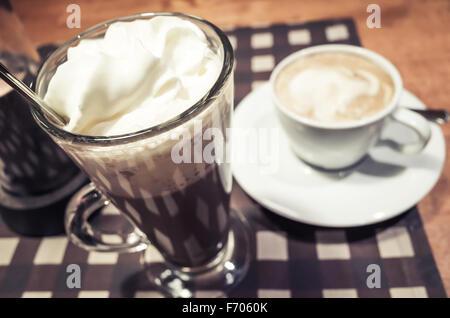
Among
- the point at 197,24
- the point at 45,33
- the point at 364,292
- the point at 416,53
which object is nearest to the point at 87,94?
the point at 197,24

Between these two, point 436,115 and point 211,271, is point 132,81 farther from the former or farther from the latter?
point 436,115

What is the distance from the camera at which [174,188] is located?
47cm

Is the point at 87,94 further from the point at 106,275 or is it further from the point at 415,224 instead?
the point at 415,224

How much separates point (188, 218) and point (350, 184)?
1.02ft

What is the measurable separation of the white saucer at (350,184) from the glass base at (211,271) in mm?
88

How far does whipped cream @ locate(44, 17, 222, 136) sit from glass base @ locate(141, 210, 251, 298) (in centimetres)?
34

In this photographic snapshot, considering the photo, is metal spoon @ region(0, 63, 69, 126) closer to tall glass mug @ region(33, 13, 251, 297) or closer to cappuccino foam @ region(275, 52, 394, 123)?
tall glass mug @ region(33, 13, 251, 297)

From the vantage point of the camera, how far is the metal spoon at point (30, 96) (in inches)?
16.4

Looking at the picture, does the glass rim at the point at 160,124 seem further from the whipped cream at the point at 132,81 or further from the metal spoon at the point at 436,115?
the metal spoon at the point at 436,115

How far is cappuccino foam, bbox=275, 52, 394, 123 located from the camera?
659mm

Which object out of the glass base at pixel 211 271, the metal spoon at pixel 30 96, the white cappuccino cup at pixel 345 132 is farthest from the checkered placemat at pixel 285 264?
the metal spoon at pixel 30 96

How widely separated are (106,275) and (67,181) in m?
0.21

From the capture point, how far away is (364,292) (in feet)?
1.90

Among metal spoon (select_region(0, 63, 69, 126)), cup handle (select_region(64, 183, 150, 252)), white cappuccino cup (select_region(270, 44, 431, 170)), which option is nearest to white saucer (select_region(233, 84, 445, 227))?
white cappuccino cup (select_region(270, 44, 431, 170))
